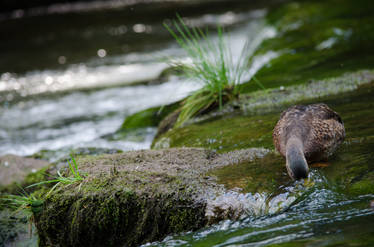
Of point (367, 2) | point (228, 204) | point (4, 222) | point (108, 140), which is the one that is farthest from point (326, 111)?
point (367, 2)

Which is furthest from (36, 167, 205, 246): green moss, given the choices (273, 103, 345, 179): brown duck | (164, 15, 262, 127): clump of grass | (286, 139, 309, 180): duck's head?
(164, 15, 262, 127): clump of grass

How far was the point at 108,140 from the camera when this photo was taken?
7.83m

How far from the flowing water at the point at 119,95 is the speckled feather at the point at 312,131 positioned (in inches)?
7.9

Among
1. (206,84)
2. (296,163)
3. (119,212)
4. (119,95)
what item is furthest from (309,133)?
(119,95)

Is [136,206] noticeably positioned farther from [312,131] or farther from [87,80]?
[87,80]

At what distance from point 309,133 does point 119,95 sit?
25.2ft

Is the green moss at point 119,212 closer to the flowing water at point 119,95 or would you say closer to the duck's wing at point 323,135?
the flowing water at point 119,95

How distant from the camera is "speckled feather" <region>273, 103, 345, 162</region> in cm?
397

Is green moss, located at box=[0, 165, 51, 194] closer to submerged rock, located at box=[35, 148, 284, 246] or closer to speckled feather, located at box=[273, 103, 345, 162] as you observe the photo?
submerged rock, located at box=[35, 148, 284, 246]

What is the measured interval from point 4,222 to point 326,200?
3.31m

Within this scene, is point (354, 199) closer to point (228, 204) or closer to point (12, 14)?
point (228, 204)

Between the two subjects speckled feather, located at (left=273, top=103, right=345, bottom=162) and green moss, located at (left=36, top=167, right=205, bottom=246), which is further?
speckled feather, located at (left=273, top=103, right=345, bottom=162)

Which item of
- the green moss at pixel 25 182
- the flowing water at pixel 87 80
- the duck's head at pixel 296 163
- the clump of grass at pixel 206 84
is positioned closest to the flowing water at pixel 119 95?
the flowing water at pixel 87 80

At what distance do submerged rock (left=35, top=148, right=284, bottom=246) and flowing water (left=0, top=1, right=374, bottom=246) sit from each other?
0.12 metres
